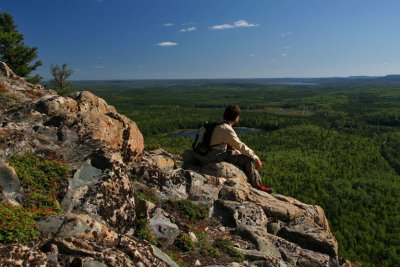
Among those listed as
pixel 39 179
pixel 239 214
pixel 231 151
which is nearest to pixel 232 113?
pixel 231 151

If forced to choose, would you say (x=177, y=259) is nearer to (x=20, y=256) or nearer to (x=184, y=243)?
(x=184, y=243)

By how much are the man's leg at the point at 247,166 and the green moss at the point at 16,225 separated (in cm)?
973

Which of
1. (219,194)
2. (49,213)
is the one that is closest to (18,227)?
(49,213)

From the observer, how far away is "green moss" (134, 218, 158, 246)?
374 inches

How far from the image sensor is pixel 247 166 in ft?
53.4

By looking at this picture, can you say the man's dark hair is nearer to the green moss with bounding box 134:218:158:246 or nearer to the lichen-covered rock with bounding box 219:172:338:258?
the lichen-covered rock with bounding box 219:172:338:258

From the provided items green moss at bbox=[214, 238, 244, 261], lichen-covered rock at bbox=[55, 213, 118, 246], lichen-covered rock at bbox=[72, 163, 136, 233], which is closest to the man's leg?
green moss at bbox=[214, 238, 244, 261]

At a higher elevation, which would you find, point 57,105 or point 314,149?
point 57,105

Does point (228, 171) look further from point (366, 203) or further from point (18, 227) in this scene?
point (366, 203)

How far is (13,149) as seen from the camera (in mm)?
10734

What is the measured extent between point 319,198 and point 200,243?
91478 millimetres

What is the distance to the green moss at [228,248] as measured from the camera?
33.7ft

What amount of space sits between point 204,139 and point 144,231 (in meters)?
6.72

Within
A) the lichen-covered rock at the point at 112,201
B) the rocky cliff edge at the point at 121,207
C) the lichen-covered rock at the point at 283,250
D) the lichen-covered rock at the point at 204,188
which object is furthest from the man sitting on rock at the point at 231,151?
the lichen-covered rock at the point at 112,201
